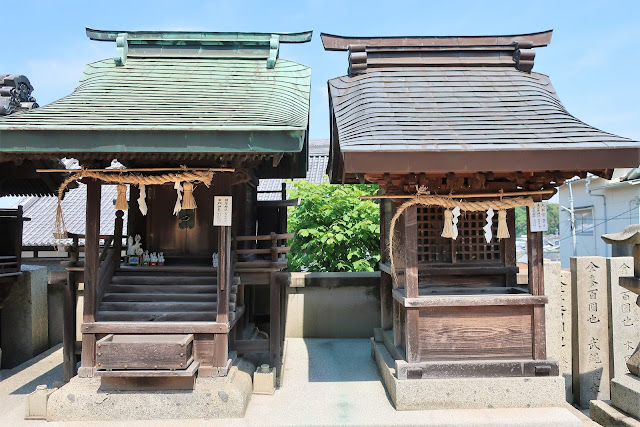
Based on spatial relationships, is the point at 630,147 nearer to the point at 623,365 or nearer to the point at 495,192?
the point at 495,192

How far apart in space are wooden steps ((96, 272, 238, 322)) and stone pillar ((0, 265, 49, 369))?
3208 mm

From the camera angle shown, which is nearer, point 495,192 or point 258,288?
point 495,192

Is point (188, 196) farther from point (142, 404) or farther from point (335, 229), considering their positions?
point (335, 229)

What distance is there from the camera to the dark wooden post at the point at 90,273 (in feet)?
19.5

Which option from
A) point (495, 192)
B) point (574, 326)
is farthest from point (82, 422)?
point (574, 326)

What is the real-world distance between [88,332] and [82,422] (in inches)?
46.4

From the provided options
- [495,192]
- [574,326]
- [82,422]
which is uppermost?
[495,192]

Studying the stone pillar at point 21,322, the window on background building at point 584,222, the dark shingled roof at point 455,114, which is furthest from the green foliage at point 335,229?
the window on background building at point 584,222

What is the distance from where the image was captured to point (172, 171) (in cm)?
649

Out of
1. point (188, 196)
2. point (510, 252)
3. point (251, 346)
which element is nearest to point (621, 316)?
point (510, 252)

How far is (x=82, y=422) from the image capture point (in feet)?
17.7

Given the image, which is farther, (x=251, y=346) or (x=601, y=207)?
(x=601, y=207)

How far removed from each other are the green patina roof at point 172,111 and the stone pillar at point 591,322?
19.6ft

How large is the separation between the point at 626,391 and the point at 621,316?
7.43 feet
